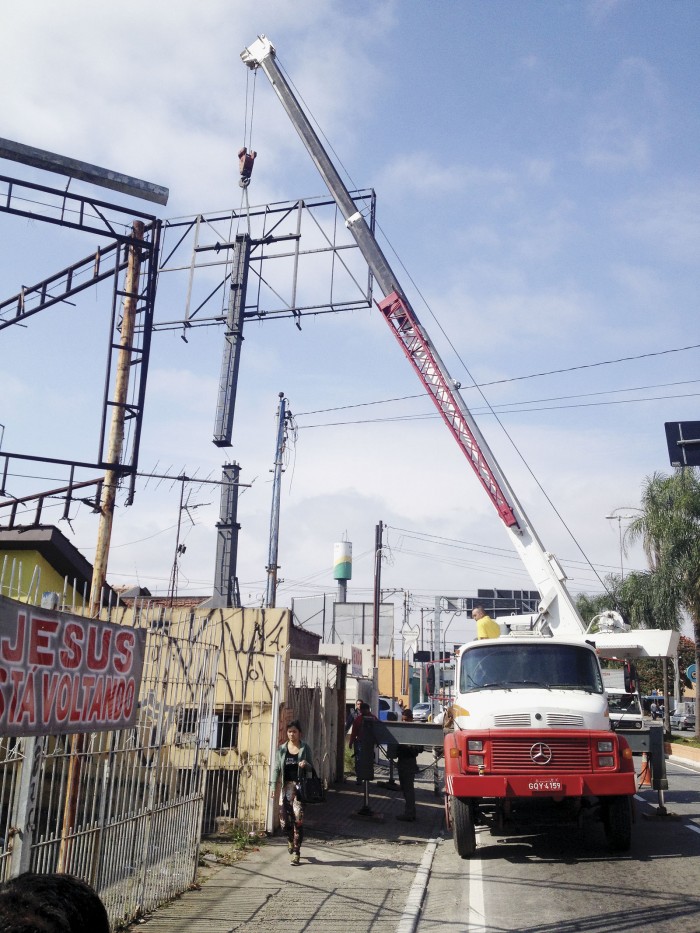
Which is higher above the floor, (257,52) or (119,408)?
(257,52)

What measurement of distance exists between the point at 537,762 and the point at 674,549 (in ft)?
84.0

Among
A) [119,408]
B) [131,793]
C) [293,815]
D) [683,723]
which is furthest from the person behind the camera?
[683,723]

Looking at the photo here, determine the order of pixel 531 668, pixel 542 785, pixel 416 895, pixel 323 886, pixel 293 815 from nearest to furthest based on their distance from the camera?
pixel 416 895 → pixel 323 886 → pixel 542 785 → pixel 293 815 → pixel 531 668

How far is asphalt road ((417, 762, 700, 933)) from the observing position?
23.7 feet

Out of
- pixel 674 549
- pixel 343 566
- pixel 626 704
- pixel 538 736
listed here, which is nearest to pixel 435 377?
pixel 626 704

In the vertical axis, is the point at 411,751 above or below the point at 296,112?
below

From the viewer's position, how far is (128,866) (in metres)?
7.21

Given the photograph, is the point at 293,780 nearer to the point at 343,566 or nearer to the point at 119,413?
the point at 119,413

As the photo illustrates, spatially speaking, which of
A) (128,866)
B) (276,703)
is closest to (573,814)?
(276,703)

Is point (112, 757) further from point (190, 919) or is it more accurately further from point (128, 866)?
point (190, 919)

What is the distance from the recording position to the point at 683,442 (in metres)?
14.3

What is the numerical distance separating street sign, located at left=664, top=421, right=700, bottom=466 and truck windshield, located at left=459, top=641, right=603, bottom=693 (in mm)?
4524

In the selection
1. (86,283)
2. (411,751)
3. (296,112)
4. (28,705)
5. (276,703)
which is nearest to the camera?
(28,705)

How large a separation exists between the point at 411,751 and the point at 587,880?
4.36 metres
